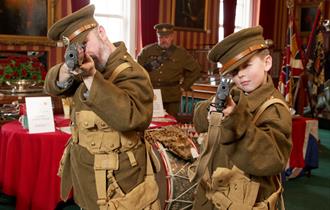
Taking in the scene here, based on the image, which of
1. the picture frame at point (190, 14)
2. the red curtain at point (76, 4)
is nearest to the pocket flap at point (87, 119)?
the red curtain at point (76, 4)

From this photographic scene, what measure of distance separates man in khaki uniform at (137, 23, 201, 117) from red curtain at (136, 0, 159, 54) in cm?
131

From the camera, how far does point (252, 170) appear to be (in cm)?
135

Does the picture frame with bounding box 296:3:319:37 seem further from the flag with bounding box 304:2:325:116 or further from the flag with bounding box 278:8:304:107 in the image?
the flag with bounding box 278:8:304:107

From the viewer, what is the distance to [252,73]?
4.83 ft

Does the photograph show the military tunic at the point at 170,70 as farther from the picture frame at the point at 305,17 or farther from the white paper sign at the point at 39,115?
the picture frame at the point at 305,17

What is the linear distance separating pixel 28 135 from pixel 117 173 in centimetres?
159

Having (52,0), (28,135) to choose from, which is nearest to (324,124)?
(52,0)

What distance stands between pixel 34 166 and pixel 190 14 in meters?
5.05

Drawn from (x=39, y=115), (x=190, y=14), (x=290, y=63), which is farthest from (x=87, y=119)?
(x=190, y=14)

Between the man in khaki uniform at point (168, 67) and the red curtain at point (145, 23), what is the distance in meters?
1.31

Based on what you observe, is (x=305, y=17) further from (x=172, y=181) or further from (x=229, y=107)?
(x=229, y=107)

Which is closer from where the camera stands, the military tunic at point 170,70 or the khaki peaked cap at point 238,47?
the khaki peaked cap at point 238,47

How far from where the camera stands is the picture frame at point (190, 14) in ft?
23.6

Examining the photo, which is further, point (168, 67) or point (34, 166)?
point (168, 67)
